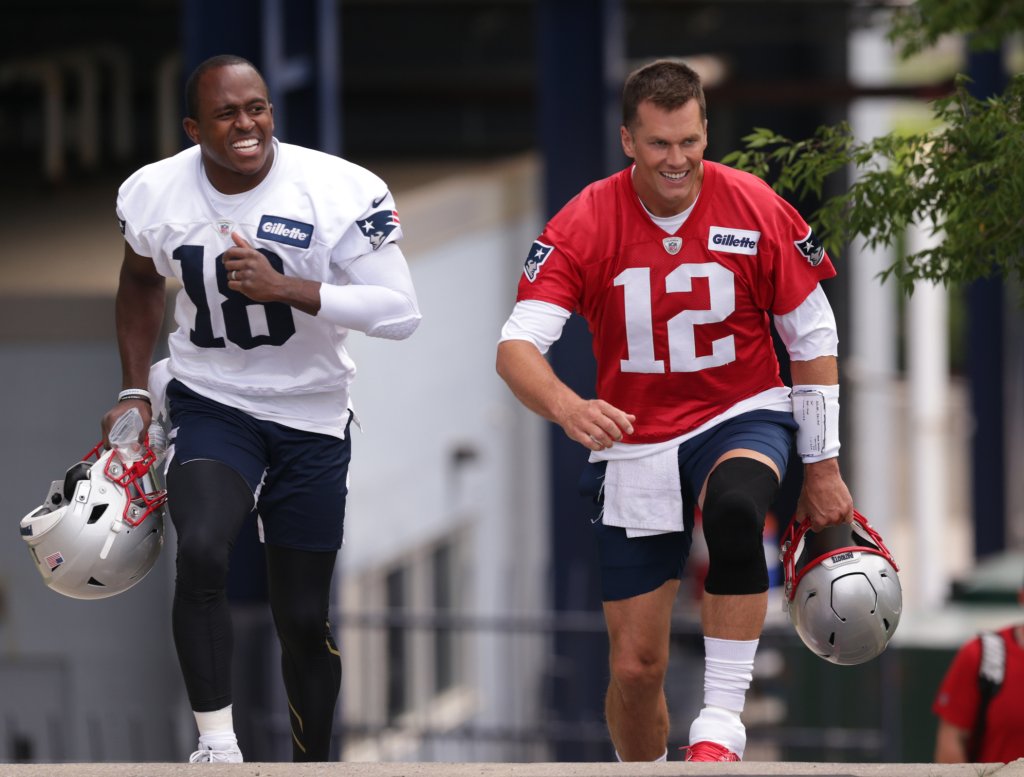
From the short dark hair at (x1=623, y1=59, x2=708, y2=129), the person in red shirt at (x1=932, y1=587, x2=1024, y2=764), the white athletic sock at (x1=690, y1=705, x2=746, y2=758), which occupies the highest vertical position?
the short dark hair at (x1=623, y1=59, x2=708, y2=129)

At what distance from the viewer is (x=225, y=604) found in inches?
198

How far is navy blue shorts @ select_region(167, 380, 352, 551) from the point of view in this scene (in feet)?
17.0

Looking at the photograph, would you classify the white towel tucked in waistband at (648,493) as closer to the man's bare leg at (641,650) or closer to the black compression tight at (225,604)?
the man's bare leg at (641,650)

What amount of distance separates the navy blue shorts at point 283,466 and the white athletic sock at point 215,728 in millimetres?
555

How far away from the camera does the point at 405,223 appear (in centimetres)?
A: 1434

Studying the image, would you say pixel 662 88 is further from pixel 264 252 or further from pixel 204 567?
pixel 204 567

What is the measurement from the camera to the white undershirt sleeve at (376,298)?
496 centimetres

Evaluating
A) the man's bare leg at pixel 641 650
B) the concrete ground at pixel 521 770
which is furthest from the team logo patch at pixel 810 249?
the concrete ground at pixel 521 770

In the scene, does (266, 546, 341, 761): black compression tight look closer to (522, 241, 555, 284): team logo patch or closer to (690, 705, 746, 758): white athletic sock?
(522, 241, 555, 284): team logo patch

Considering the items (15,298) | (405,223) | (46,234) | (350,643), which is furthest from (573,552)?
(46,234)

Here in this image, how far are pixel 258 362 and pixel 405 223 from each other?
30.3 ft

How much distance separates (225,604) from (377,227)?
120 centimetres

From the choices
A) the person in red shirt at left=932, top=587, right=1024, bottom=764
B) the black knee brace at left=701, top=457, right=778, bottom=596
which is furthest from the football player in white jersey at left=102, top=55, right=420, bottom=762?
the person in red shirt at left=932, top=587, right=1024, bottom=764

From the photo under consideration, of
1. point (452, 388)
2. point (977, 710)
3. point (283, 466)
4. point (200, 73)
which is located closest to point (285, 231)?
point (200, 73)
